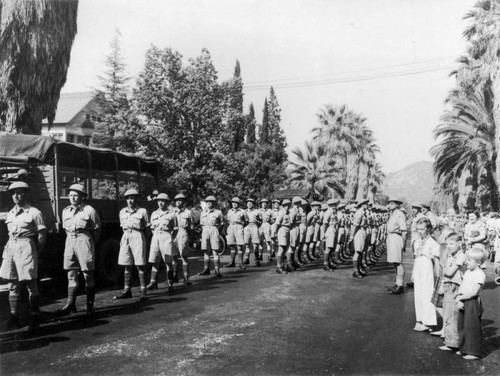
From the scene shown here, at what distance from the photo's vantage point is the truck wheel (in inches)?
364

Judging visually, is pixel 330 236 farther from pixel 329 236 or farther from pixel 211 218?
pixel 211 218

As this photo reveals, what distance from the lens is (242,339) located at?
553cm

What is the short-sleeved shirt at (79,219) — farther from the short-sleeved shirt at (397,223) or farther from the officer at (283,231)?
the short-sleeved shirt at (397,223)

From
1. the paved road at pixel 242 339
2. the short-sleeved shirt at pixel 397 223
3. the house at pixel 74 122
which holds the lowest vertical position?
the paved road at pixel 242 339

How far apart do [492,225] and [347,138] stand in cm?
2080

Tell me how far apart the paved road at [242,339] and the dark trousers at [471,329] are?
16cm

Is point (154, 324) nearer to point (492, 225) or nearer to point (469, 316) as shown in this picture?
point (469, 316)

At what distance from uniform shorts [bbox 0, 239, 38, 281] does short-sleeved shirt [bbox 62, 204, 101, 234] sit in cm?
84

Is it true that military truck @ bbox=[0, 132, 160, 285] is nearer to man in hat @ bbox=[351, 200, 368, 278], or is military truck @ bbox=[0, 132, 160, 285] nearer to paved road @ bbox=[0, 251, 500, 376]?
paved road @ bbox=[0, 251, 500, 376]

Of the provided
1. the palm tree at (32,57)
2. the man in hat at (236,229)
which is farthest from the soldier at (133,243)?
the palm tree at (32,57)

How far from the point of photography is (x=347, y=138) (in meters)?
35.8

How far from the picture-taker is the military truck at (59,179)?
26.9 feet

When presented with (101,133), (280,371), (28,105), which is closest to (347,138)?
(101,133)

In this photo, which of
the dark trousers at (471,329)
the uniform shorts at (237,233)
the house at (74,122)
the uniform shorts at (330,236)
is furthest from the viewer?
the house at (74,122)
